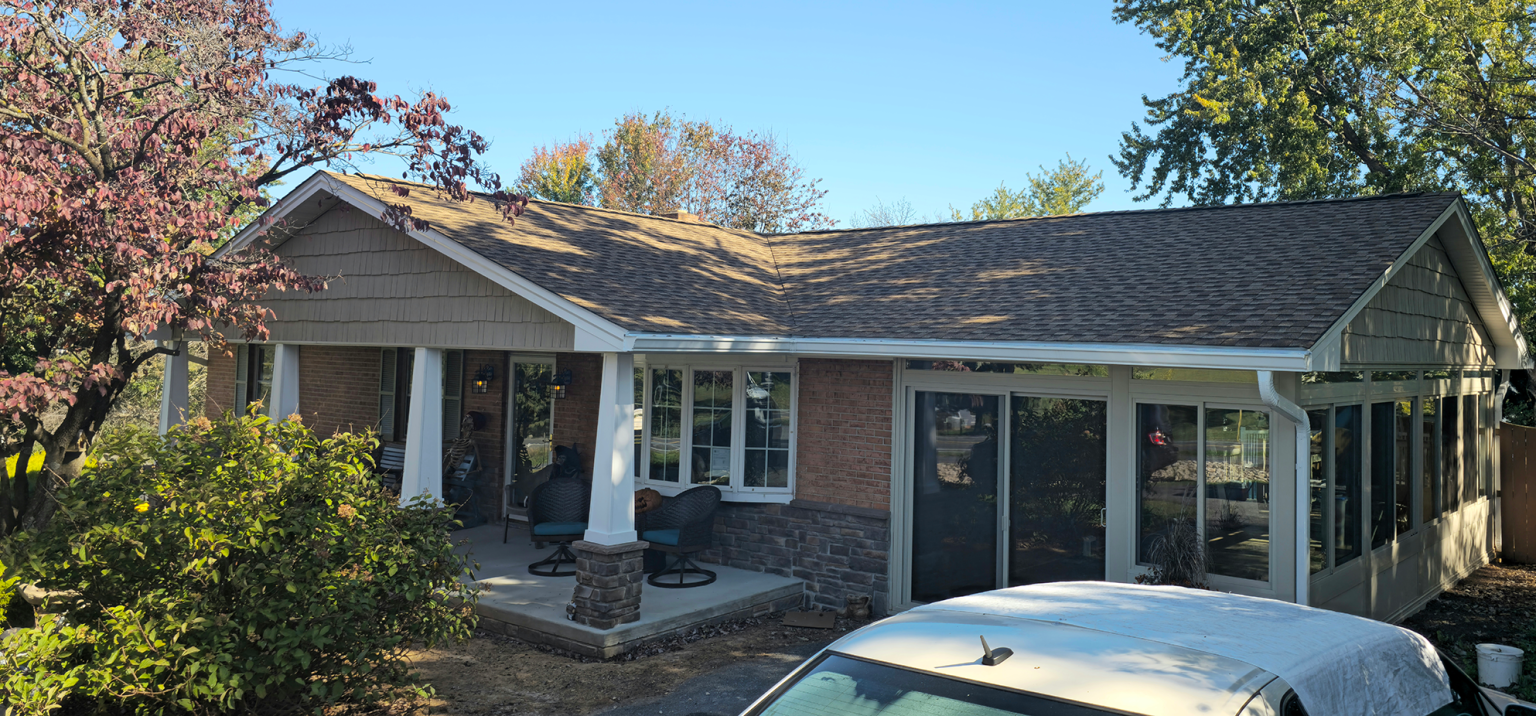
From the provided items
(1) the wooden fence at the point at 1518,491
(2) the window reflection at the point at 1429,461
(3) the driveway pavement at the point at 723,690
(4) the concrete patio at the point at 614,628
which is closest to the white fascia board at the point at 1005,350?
(4) the concrete patio at the point at 614,628

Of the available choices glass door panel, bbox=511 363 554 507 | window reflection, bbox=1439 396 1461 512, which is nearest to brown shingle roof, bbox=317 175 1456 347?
glass door panel, bbox=511 363 554 507

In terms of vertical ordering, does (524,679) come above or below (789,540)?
below

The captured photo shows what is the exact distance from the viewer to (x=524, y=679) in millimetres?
7477

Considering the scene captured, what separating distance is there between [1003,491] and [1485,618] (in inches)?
220

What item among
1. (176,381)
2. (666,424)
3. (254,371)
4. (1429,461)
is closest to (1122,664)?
(666,424)

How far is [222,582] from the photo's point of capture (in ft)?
18.2

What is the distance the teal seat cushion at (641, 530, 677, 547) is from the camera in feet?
32.1

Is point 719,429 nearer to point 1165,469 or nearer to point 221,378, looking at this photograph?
point 1165,469

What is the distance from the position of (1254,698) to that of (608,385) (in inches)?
251

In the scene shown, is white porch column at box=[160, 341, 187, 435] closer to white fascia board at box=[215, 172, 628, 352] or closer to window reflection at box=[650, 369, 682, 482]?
white fascia board at box=[215, 172, 628, 352]

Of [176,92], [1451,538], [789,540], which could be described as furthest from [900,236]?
[176,92]

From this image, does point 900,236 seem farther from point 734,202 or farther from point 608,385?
point 734,202

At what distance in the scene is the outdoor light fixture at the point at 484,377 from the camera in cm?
1283

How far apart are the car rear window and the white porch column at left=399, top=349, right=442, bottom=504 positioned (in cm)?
761
